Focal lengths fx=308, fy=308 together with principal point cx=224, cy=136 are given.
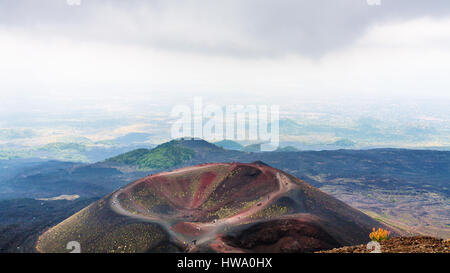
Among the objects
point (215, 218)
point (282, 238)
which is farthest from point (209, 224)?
point (282, 238)

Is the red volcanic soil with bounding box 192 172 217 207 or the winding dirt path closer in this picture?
the winding dirt path

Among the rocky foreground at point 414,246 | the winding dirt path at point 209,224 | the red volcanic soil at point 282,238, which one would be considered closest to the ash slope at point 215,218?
the winding dirt path at point 209,224

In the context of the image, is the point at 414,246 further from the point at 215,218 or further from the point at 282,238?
the point at 215,218

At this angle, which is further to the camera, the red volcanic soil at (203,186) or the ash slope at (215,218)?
the red volcanic soil at (203,186)

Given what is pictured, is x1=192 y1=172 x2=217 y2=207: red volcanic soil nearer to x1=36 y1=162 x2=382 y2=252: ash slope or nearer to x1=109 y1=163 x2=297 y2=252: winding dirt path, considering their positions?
x1=36 y1=162 x2=382 y2=252: ash slope

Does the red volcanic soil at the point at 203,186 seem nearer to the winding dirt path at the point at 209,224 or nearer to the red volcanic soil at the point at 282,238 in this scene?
the winding dirt path at the point at 209,224

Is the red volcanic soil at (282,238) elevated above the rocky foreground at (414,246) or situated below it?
below

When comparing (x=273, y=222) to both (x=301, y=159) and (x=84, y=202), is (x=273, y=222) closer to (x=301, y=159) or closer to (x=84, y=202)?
(x=84, y=202)

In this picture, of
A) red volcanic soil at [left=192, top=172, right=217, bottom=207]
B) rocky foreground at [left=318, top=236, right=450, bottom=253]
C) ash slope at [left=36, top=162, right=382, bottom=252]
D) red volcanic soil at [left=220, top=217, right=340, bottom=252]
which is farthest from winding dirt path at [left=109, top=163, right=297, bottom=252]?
rocky foreground at [left=318, top=236, right=450, bottom=253]
